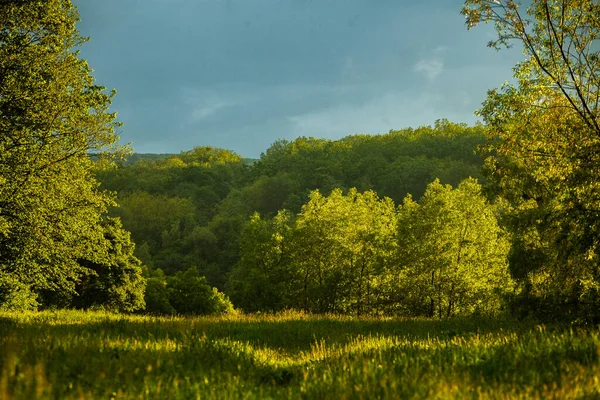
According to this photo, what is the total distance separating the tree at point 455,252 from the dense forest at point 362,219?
12 centimetres

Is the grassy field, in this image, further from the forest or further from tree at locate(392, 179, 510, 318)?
tree at locate(392, 179, 510, 318)

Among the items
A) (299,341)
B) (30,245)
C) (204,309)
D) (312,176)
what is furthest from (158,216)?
(299,341)

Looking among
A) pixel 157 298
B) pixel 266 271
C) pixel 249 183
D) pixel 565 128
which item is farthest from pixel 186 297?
pixel 249 183

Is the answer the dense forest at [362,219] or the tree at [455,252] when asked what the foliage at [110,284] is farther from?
the tree at [455,252]

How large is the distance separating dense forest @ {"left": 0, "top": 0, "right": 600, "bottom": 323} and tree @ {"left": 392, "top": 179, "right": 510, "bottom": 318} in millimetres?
119

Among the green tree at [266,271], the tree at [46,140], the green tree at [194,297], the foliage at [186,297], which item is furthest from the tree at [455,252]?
the tree at [46,140]

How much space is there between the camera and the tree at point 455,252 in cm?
3262

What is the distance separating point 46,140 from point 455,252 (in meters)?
28.5

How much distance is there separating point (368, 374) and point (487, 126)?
1515 cm

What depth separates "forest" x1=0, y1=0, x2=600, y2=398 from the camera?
5176 millimetres

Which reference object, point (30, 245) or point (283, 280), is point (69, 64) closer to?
point (30, 245)

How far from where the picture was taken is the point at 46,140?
1585 cm

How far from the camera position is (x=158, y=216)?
122938 millimetres

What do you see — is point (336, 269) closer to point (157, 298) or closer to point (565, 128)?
point (157, 298)
